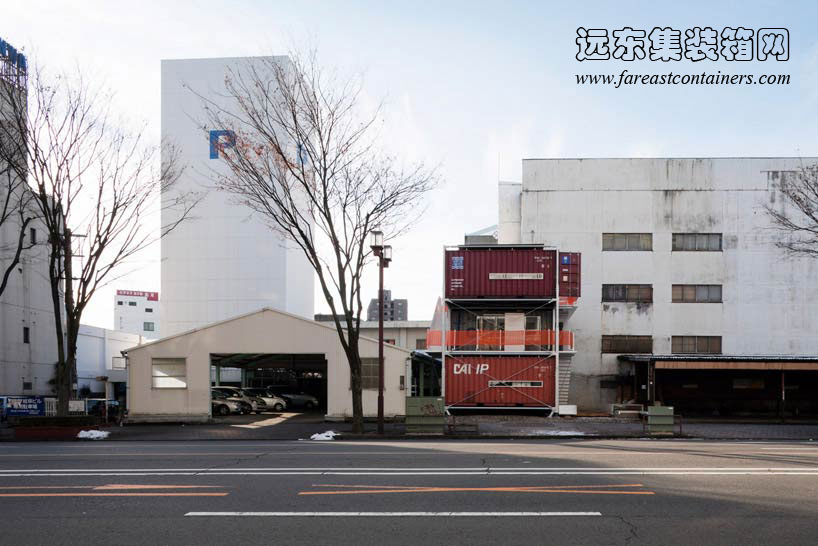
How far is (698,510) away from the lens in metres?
9.16

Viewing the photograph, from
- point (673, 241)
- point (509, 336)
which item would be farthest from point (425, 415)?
point (673, 241)

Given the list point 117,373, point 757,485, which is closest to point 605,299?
point 757,485

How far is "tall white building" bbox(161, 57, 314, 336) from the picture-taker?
73312 millimetres

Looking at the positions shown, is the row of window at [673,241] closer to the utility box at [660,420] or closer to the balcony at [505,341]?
the balcony at [505,341]

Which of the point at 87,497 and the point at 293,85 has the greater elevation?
the point at 293,85

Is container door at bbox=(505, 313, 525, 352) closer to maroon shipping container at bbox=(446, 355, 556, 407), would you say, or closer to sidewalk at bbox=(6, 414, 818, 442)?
maroon shipping container at bbox=(446, 355, 556, 407)

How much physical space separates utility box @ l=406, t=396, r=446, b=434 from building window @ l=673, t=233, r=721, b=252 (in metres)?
22.5

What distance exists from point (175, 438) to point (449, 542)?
56.6 feet

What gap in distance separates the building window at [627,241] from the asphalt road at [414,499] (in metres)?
25.9

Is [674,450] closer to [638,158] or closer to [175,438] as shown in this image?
[175,438]

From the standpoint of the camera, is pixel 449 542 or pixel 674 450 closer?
pixel 449 542

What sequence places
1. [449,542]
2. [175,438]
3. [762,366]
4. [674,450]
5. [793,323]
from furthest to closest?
[793,323] < [762,366] < [175,438] < [674,450] < [449,542]

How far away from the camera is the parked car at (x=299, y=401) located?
44.0 m

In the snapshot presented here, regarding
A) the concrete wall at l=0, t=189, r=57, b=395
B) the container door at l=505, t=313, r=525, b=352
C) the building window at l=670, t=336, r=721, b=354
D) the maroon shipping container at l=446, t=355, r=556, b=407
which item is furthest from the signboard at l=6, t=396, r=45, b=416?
the building window at l=670, t=336, r=721, b=354
